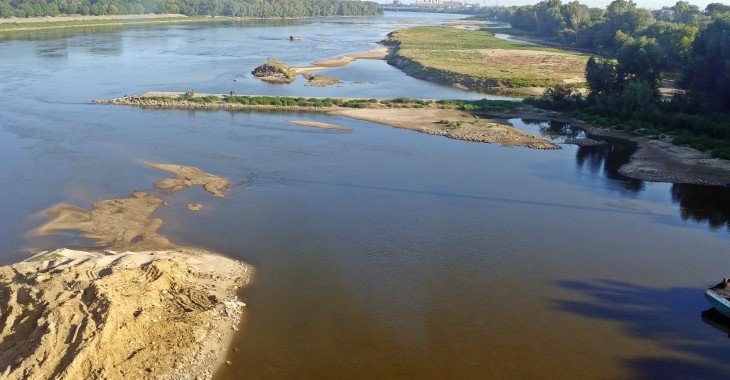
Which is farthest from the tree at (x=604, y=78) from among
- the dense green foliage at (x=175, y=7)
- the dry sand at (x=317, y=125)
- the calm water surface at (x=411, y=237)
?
the dense green foliage at (x=175, y=7)

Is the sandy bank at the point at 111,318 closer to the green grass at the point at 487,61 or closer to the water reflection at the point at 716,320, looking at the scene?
the water reflection at the point at 716,320

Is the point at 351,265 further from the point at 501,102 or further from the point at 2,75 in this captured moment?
the point at 2,75

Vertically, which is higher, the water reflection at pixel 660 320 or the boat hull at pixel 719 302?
the boat hull at pixel 719 302

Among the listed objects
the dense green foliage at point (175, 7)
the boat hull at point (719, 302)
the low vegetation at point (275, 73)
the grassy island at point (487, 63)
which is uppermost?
the dense green foliage at point (175, 7)

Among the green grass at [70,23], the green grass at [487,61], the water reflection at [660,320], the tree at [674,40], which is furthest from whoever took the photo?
the green grass at [70,23]

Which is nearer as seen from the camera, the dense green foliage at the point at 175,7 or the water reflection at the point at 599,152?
the water reflection at the point at 599,152

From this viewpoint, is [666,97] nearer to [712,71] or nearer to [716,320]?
[712,71]
